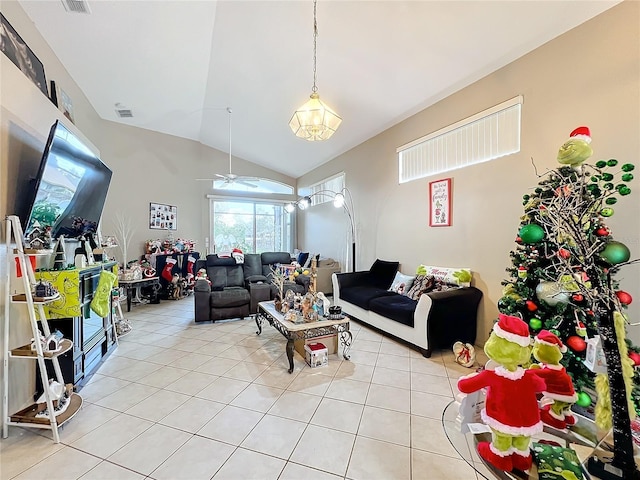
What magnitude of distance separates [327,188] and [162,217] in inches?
150

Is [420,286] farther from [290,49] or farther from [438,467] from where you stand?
[290,49]

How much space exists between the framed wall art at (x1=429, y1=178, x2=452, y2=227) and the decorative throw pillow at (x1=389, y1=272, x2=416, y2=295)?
2.69 feet

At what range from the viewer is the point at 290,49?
3.28 meters

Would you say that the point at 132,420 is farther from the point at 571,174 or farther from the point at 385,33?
the point at 385,33

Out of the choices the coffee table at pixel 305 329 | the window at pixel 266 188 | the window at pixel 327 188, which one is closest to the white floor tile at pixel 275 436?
the coffee table at pixel 305 329

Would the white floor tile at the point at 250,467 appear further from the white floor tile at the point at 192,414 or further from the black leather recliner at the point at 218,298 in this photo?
the black leather recliner at the point at 218,298

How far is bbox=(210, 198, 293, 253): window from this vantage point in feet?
24.5

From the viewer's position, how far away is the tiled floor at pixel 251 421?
1.57m

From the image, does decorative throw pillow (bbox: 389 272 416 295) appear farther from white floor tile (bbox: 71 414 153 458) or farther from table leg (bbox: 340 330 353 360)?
white floor tile (bbox: 71 414 153 458)

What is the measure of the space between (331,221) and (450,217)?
3.21 meters

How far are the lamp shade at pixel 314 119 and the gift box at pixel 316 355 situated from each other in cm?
226

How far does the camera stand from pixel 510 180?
2.88 meters

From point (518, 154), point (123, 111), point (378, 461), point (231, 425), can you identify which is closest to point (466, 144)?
point (518, 154)

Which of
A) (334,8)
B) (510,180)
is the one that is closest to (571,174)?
(510,180)
